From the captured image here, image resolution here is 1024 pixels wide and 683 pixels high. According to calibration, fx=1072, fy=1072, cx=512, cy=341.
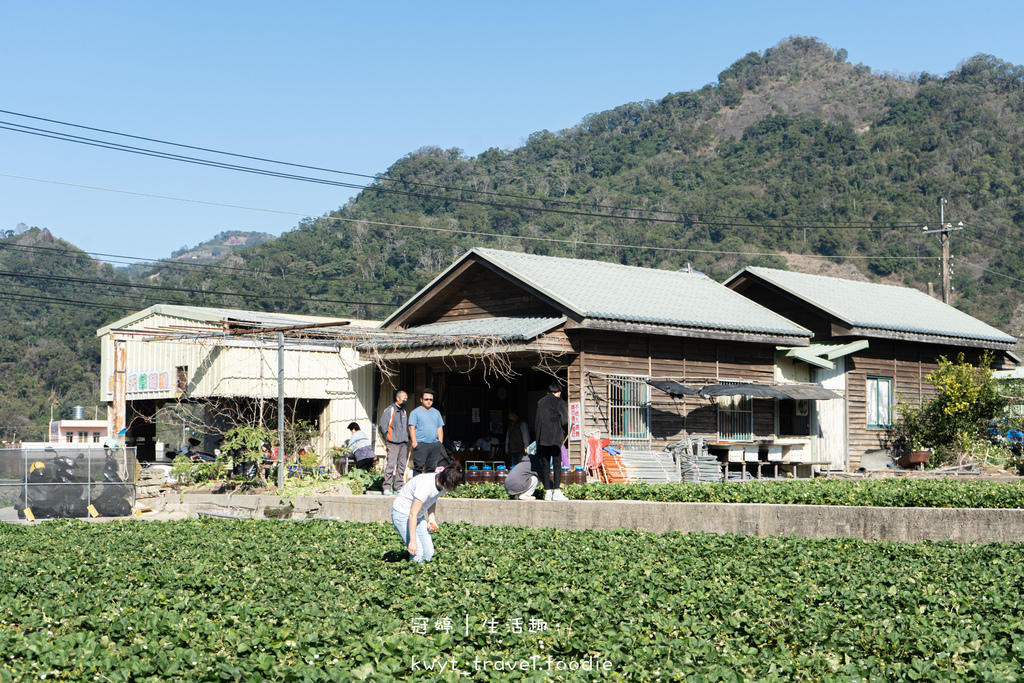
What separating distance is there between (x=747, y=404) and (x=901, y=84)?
98526 millimetres

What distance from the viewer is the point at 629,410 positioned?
21109 mm

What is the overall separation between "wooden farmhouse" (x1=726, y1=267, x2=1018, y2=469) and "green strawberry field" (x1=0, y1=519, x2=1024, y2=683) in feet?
45.7

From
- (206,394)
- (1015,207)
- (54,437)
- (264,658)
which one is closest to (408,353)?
(206,394)

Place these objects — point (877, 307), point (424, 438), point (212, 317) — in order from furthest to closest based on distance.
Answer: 1. point (877, 307)
2. point (212, 317)
3. point (424, 438)

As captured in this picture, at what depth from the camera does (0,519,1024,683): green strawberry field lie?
6.43 meters

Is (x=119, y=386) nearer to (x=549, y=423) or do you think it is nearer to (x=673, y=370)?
(x=673, y=370)

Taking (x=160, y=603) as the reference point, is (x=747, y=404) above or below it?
above

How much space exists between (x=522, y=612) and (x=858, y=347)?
1859 centimetres

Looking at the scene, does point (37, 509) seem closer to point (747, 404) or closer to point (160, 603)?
point (160, 603)

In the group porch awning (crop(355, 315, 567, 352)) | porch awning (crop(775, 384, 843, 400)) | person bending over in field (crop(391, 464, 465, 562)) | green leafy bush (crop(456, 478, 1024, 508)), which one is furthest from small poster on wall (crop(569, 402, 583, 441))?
person bending over in field (crop(391, 464, 465, 562))

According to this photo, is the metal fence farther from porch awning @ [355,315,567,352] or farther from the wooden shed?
the wooden shed

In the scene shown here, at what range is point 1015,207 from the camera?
73062 millimetres

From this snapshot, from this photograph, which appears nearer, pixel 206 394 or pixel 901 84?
pixel 206 394

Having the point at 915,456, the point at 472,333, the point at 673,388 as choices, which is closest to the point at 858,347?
the point at 915,456
